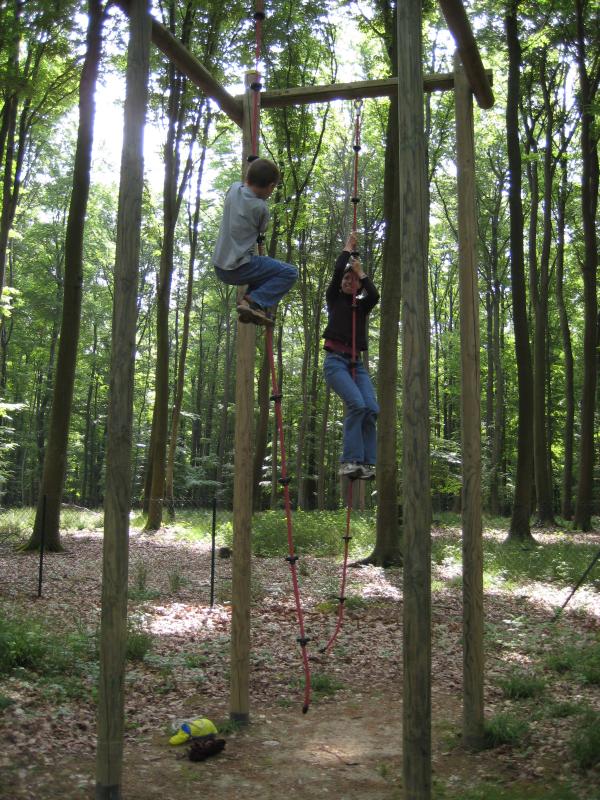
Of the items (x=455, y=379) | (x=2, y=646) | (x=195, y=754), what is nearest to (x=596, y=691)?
(x=195, y=754)

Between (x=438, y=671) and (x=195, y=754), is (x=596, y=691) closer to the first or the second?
(x=438, y=671)

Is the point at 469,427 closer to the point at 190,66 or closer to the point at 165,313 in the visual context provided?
the point at 190,66

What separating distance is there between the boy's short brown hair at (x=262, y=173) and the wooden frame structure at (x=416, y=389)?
2.94 feet

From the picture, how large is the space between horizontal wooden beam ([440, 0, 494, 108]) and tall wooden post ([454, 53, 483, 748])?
3.9 inches

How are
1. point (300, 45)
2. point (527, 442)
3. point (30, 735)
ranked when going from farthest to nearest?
point (300, 45)
point (527, 442)
point (30, 735)

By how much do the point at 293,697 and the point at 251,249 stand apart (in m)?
3.55

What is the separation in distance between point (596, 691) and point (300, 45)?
54.3 feet

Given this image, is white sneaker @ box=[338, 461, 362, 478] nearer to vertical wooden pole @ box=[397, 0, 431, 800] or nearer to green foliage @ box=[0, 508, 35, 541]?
vertical wooden pole @ box=[397, 0, 431, 800]

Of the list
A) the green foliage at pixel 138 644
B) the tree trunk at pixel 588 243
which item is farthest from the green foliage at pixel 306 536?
the green foliage at pixel 138 644

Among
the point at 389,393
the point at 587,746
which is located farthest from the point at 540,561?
the point at 587,746

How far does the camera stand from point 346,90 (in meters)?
5.17

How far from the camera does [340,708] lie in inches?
207

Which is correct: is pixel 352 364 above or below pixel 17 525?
above

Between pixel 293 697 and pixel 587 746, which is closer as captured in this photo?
pixel 587 746
